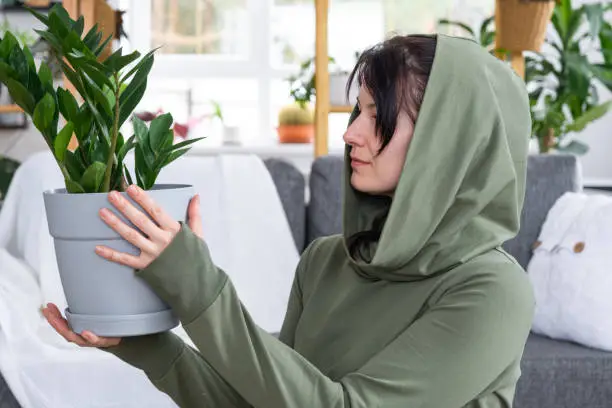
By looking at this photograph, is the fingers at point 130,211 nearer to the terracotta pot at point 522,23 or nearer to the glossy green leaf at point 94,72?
the glossy green leaf at point 94,72

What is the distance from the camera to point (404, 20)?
538 cm

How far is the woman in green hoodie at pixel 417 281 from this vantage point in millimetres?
938

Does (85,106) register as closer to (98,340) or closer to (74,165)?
(74,165)

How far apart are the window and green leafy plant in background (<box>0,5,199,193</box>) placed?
14.3 feet

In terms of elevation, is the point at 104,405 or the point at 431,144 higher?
the point at 431,144

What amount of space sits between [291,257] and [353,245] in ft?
5.02

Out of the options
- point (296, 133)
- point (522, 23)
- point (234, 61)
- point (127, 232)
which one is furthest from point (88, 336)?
point (234, 61)

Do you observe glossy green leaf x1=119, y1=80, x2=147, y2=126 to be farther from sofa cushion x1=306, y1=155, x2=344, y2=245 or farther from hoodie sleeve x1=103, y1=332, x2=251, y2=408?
sofa cushion x1=306, y1=155, x2=344, y2=245

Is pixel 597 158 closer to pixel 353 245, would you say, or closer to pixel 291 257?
pixel 291 257

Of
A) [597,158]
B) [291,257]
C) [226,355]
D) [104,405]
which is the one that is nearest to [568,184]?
[291,257]

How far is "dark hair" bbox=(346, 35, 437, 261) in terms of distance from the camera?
3.46 ft

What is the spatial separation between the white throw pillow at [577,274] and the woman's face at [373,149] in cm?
151

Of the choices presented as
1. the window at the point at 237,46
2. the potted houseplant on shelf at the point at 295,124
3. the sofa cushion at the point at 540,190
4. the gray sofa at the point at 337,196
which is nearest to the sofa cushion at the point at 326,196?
the gray sofa at the point at 337,196

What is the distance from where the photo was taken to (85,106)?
848mm
